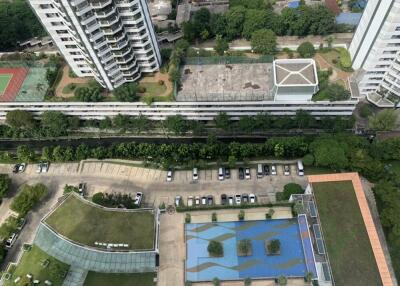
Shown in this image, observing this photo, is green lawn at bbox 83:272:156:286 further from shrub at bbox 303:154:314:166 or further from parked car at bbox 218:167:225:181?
shrub at bbox 303:154:314:166

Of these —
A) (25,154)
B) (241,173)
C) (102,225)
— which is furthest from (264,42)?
(25,154)

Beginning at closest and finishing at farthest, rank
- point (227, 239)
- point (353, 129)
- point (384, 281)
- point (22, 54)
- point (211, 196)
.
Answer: point (384, 281) < point (227, 239) < point (211, 196) < point (353, 129) < point (22, 54)

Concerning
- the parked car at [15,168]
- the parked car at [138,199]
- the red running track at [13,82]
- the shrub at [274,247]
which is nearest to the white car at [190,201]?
the parked car at [138,199]

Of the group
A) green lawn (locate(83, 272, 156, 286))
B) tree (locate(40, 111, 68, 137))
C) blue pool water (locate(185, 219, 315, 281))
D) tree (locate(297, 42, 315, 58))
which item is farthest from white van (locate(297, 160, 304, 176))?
tree (locate(40, 111, 68, 137))

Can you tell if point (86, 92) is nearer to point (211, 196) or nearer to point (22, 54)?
point (22, 54)

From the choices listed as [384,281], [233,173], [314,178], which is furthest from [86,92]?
[384,281]

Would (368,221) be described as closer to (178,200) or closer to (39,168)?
(178,200)
